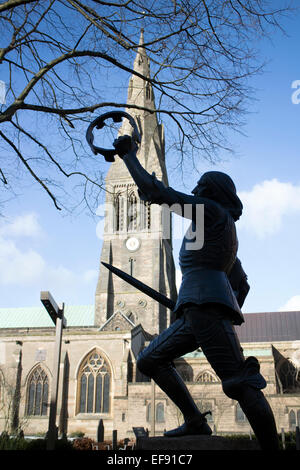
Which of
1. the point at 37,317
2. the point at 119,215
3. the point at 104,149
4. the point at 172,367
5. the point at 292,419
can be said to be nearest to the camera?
the point at 172,367

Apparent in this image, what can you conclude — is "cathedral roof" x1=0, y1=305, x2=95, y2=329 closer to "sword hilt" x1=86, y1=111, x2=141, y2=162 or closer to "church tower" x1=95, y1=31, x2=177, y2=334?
"church tower" x1=95, y1=31, x2=177, y2=334

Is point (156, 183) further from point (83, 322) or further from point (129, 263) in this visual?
point (83, 322)

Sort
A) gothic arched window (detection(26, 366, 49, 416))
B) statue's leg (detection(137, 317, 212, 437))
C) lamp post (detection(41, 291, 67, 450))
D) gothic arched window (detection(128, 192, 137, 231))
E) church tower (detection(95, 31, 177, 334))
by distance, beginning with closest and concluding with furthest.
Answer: statue's leg (detection(137, 317, 212, 437))
lamp post (detection(41, 291, 67, 450))
gothic arched window (detection(26, 366, 49, 416))
church tower (detection(95, 31, 177, 334))
gothic arched window (detection(128, 192, 137, 231))

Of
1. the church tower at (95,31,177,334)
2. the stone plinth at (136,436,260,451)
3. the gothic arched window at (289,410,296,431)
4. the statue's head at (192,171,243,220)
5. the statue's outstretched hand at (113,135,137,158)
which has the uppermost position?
the church tower at (95,31,177,334)

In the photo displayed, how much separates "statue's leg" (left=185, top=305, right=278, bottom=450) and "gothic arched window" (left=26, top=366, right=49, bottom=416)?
3324cm

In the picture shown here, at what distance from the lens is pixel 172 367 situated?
401 centimetres

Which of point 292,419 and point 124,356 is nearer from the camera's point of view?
point 292,419

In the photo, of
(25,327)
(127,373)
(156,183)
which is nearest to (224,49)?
(156,183)

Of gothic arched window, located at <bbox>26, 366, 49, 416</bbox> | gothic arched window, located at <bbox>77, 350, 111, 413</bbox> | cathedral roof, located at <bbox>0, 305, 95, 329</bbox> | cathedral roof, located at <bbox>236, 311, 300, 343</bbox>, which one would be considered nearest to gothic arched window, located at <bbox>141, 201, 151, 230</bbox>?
cathedral roof, located at <bbox>0, 305, 95, 329</bbox>

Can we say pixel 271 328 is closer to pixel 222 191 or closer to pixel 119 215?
pixel 119 215

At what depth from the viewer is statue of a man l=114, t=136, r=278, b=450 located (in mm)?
3420

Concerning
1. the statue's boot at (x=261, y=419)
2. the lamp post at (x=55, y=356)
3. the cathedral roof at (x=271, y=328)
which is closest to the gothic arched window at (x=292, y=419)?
the cathedral roof at (x=271, y=328)

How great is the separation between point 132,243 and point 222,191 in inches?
1729

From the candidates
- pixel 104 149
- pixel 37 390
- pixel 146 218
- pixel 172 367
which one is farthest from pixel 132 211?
pixel 172 367
